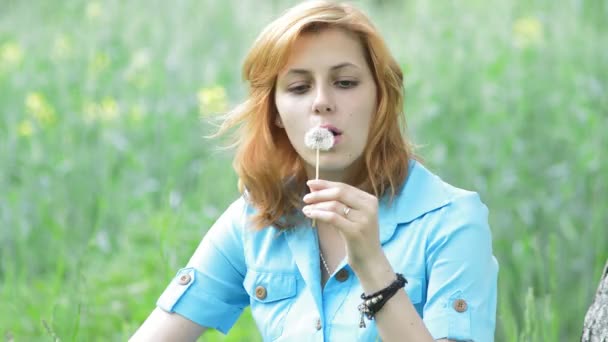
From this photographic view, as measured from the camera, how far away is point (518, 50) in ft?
16.6

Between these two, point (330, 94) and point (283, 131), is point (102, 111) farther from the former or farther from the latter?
point (330, 94)

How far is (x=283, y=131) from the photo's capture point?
2.49 m

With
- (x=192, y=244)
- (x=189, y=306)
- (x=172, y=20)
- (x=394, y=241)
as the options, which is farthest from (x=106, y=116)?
(x=394, y=241)

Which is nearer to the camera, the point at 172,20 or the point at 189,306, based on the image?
the point at 189,306

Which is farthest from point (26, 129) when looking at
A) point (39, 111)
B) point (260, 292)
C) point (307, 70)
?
point (307, 70)

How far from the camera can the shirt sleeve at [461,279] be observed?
2074 millimetres

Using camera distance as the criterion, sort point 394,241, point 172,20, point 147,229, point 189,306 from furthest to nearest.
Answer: point 172,20, point 147,229, point 189,306, point 394,241

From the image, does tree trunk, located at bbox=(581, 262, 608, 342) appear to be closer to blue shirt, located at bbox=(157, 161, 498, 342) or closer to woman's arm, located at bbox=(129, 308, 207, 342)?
blue shirt, located at bbox=(157, 161, 498, 342)

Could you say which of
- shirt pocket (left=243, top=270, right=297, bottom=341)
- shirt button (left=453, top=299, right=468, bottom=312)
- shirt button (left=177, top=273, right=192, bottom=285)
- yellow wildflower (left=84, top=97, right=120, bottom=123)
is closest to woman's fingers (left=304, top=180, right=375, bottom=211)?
shirt button (left=453, top=299, right=468, bottom=312)

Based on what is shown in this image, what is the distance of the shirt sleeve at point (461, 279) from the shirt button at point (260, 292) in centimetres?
41

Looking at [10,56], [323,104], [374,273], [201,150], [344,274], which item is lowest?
[201,150]

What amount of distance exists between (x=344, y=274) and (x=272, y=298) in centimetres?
20

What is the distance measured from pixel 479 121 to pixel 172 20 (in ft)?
8.00

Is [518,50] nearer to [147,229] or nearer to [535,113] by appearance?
[535,113]
